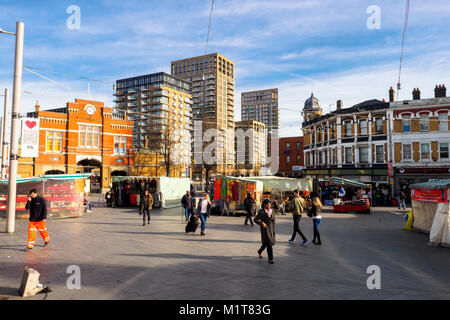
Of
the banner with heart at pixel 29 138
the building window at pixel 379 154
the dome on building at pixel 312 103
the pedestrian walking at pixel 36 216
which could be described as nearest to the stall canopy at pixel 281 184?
the banner with heart at pixel 29 138

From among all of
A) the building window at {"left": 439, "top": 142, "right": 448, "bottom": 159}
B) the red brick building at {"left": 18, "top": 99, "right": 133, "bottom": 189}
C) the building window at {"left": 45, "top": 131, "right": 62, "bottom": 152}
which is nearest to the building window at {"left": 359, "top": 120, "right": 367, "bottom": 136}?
the building window at {"left": 439, "top": 142, "right": 448, "bottom": 159}

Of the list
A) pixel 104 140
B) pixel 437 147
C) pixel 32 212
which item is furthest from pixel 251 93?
pixel 32 212

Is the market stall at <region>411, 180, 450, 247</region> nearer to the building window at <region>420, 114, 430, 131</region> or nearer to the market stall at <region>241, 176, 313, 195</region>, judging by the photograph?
the market stall at <region>241, 176, 313, 195</region>

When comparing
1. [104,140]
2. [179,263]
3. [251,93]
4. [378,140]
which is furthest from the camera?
[251,93]

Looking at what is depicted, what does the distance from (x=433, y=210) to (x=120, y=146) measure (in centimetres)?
4655

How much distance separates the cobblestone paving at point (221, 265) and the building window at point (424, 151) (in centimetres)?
2442

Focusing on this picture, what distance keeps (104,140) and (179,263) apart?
4601 centimetres

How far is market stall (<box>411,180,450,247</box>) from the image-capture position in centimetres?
1102

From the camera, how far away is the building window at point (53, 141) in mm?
46344

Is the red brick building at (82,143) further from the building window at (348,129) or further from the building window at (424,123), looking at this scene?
the building window at (424,123)

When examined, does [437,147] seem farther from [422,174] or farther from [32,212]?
[32,212]

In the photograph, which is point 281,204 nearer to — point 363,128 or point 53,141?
point 363,128
